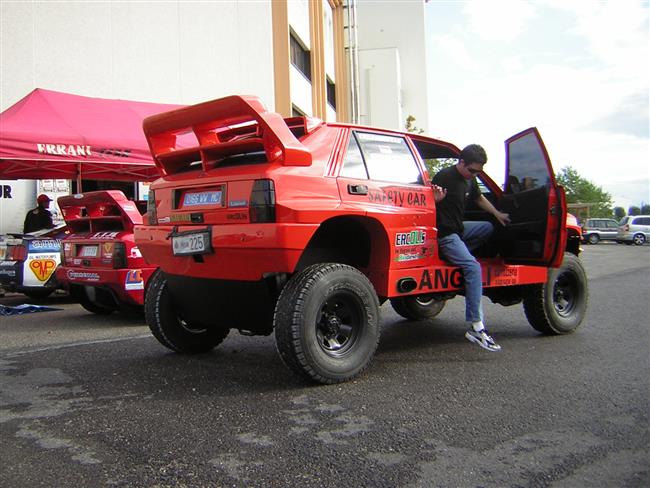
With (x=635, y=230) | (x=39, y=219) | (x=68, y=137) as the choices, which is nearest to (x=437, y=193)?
(x=68, y=137)

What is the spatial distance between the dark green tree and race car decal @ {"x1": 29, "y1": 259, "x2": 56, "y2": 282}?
69509 millimetres

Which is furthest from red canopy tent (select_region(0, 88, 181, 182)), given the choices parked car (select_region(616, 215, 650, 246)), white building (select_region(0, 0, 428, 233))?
parked car (select_region(616, 215, 650, 246))

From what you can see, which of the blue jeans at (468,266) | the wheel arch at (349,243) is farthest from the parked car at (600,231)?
the wheel arch at (349,243)

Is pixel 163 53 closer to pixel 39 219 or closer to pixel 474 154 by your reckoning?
pixel 39 219

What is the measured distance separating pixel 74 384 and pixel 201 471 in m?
1.83

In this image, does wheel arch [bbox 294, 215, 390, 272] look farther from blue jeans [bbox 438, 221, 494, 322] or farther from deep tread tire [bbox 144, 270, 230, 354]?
deep tread tire [bbox 144, 270, 230, 354]

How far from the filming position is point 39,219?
418 inches

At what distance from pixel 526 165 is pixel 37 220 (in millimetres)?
9005

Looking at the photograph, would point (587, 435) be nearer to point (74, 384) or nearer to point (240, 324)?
point (240, 324)

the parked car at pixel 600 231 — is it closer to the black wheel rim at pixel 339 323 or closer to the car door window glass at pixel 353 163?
the car door window glass at pixel 353 163

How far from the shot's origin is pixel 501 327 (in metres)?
6.13

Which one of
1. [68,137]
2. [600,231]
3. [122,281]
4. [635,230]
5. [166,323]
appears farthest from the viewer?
[600,231]

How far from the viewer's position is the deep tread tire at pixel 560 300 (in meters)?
5.51

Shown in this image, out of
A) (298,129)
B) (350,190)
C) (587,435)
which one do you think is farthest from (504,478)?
(298,129)
